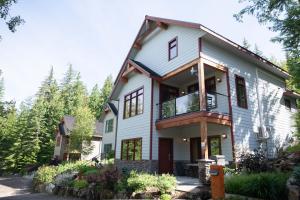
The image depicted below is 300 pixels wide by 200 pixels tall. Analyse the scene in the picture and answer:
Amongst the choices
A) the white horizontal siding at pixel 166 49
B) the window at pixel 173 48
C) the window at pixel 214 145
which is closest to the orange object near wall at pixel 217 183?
the window at pixel 214 145

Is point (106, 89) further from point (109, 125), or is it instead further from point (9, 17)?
point (9, 17)

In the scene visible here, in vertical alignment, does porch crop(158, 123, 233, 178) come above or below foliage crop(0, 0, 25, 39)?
below

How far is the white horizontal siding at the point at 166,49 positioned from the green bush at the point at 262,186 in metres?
7.54

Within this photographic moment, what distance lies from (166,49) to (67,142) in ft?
81.4

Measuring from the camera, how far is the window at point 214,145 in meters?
13.0

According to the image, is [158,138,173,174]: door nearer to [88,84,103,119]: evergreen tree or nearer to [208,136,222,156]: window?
[208,136,222,156]: window

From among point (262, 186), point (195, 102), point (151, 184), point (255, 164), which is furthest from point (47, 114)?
point (262, 186)

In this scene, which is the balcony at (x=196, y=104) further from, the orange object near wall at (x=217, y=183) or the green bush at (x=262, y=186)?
the orange object near wall at (x=217, y=183)

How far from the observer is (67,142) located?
3428cm

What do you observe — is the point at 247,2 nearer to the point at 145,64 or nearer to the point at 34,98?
the point at 145,64

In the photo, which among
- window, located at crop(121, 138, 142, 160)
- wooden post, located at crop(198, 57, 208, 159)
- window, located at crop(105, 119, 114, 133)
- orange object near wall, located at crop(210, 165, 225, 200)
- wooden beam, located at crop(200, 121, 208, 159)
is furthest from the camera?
window, located at crop(105, 119, 114, 133)

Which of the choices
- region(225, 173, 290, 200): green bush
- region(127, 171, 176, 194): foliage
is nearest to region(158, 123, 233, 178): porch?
region(127, 171, 176, 194): foliage

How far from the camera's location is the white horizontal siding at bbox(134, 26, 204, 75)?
13742 millimetres

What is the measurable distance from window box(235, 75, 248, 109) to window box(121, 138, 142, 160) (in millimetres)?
7124
